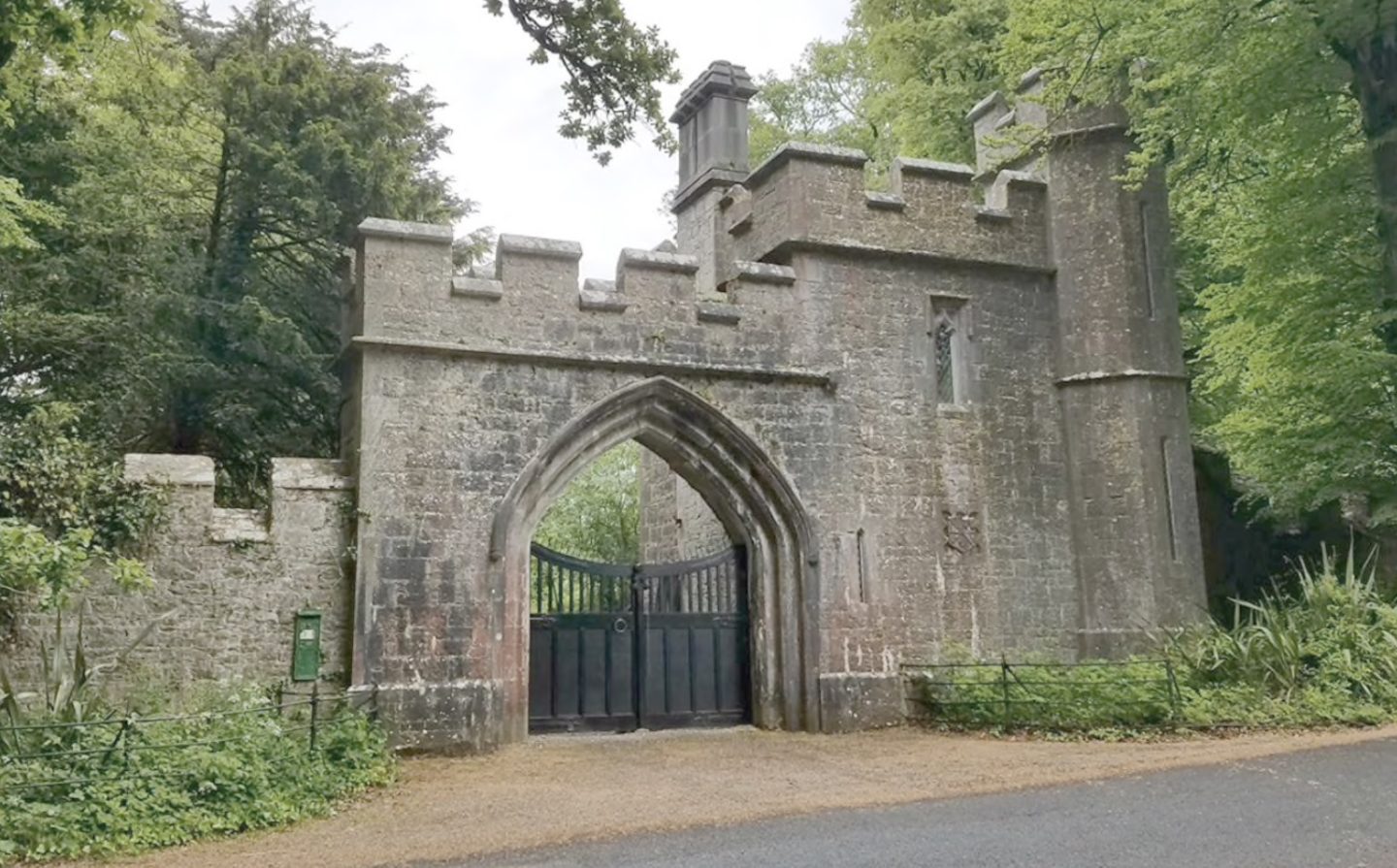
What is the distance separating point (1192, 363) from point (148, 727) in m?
14.6

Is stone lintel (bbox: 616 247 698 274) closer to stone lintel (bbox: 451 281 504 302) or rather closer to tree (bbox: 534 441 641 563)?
stone lintel (bbox: 451 281 504 302)

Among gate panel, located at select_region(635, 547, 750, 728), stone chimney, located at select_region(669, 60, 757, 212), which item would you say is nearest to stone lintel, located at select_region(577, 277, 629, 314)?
gate panel, located at select_region(635, 547, 750, 728)

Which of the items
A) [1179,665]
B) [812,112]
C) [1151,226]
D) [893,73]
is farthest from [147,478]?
Answer: [812,112]

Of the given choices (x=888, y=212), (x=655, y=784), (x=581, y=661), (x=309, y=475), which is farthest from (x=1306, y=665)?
(x=309, y=475)

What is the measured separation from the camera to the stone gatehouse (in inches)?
350

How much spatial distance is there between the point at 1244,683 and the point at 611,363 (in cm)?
585

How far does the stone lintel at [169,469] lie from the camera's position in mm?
8422

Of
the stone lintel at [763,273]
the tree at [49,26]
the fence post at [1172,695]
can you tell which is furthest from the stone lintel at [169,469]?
the fence post at [1172,695]

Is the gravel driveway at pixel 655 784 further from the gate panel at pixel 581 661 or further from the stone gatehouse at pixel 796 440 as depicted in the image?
the stone gatehouse at pixel 796 440

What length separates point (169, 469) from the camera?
8.54 metres

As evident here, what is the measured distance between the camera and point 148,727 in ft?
23.0

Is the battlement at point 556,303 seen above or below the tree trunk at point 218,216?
below

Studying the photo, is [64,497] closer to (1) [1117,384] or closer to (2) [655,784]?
(2) [655,784]

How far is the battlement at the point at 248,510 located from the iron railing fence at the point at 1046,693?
5397 mm
